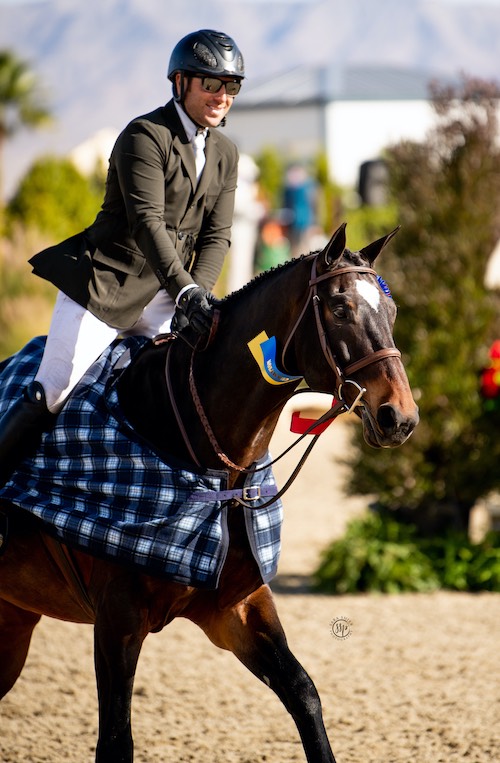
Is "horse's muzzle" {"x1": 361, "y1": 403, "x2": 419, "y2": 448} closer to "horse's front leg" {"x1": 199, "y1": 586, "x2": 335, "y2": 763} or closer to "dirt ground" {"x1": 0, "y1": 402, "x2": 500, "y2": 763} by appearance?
"horse's front leg" {"x1": 199, "y1": 586, "x2": 335, "y2": 763}

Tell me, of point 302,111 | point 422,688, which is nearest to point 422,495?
point 422,688

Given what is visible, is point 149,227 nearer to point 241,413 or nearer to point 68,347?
point 68,347

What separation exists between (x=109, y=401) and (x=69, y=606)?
81 cm

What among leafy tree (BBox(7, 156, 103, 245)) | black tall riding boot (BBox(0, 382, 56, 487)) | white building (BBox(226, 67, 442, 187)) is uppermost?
white building (BBox(226, 67, 442, 187))

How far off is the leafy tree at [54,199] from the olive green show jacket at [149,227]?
14976mm

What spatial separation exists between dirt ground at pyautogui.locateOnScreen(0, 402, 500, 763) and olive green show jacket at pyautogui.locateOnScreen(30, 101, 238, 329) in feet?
6.72

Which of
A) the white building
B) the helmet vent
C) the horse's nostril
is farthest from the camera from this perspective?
the white building

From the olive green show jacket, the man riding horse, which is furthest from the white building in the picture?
the man riding horse

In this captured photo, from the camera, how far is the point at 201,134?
12.8 ft

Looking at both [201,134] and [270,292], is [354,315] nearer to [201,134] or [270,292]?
[270,292]

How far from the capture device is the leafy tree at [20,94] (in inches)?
1630

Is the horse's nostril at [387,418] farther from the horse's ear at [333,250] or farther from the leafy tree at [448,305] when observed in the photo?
the leafy tree at [448,305]

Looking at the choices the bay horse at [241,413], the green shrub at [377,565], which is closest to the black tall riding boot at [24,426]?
the bay horse at [241,413]

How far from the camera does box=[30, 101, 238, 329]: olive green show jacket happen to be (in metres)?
3.64
